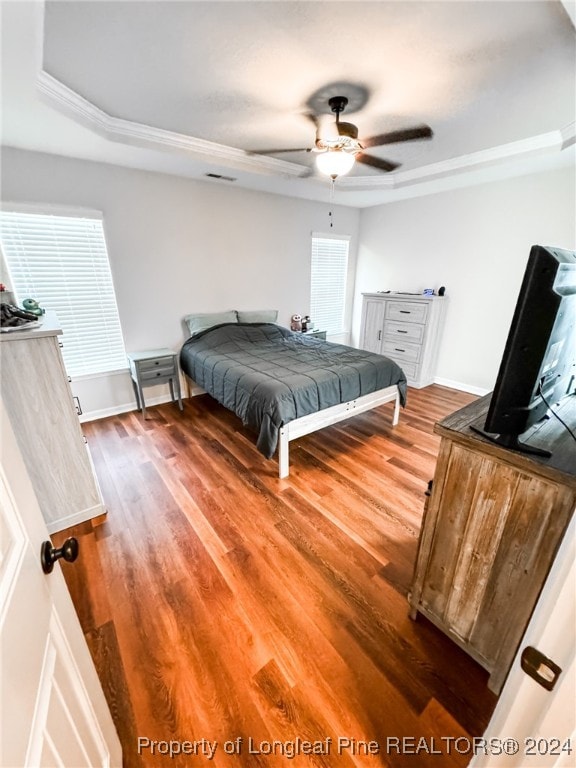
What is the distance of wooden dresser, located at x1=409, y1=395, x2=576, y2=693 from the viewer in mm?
936

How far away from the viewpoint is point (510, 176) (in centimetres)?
337

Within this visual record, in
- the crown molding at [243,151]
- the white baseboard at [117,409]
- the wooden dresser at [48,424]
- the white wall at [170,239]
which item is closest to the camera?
the wooden dresser at [48,424]

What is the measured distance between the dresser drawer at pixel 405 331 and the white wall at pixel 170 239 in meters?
1.58

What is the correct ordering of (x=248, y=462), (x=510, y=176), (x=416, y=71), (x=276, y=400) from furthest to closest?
(x=510, y=176), (x=248, y=462), (x=276, y=400), (x=416, y=71)

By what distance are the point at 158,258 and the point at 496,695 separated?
4.06m

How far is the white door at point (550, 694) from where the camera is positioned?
0.50 meters

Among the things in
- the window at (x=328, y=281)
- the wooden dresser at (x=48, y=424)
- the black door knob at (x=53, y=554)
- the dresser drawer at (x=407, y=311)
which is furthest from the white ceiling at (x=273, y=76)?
the black door knob at (x=53, y=554)

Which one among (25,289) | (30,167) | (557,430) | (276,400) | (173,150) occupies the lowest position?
(276,400)

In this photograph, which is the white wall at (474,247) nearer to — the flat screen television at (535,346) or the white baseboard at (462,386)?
the white baseboard at (462,386)

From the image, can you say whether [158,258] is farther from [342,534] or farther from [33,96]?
[342,534]

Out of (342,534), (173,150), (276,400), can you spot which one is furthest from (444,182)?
(342,534)

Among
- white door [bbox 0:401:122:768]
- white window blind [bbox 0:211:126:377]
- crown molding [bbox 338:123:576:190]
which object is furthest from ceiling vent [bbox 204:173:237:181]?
white door [bbox 0:401:122:768]

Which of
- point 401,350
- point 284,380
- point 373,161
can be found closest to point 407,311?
point 401,350

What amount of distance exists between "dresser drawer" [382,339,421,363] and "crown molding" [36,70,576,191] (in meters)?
1.96
